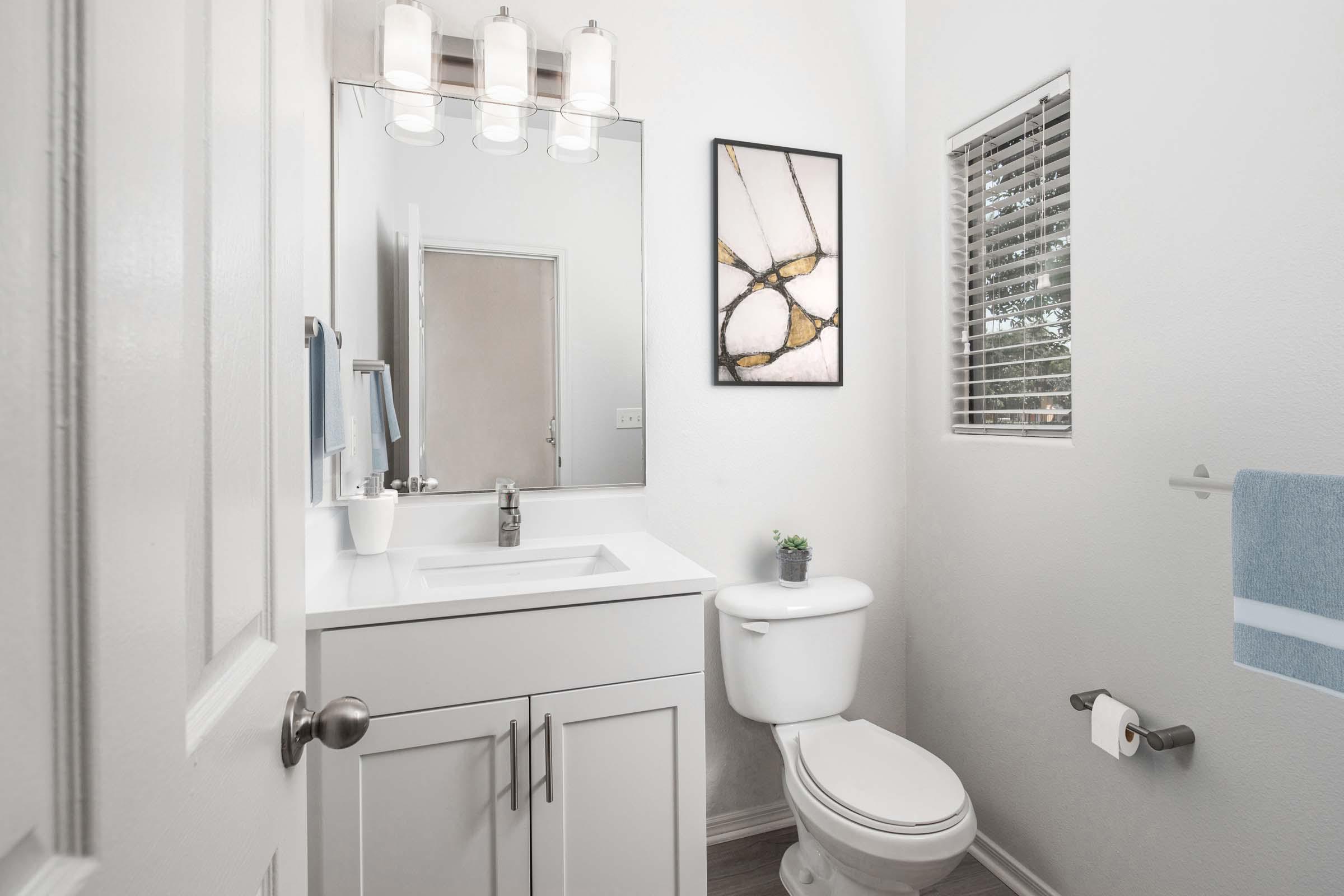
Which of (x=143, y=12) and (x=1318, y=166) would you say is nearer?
(x=143, y=12)

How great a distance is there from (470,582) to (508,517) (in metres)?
0.19

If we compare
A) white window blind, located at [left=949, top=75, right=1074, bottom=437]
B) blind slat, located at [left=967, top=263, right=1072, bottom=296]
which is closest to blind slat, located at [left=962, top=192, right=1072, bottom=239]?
white window blind, located at [left=949, top=75, right=1074, bottom=437]

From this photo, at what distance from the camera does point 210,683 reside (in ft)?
1.44

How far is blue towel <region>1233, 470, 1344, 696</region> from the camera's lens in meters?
0.89

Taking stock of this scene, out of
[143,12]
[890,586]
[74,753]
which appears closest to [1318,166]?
[890,586]

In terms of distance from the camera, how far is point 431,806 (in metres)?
1.19

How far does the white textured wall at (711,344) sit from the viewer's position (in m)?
1.87

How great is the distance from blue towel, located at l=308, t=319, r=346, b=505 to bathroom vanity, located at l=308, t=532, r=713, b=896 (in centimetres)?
24

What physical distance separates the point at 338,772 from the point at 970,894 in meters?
1.54

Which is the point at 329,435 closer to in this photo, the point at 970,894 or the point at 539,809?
the point at 539,809

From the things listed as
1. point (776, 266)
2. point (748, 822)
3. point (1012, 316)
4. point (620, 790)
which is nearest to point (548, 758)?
point (620, 790)

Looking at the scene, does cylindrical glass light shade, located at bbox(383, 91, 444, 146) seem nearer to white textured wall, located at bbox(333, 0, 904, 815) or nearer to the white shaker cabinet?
white textured wall, located at bbox(333, 0, 904, 815)

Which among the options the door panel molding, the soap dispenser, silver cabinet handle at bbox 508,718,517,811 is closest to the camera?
the door panel molding

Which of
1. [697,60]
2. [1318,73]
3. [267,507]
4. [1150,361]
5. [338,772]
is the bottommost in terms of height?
[338,772]
